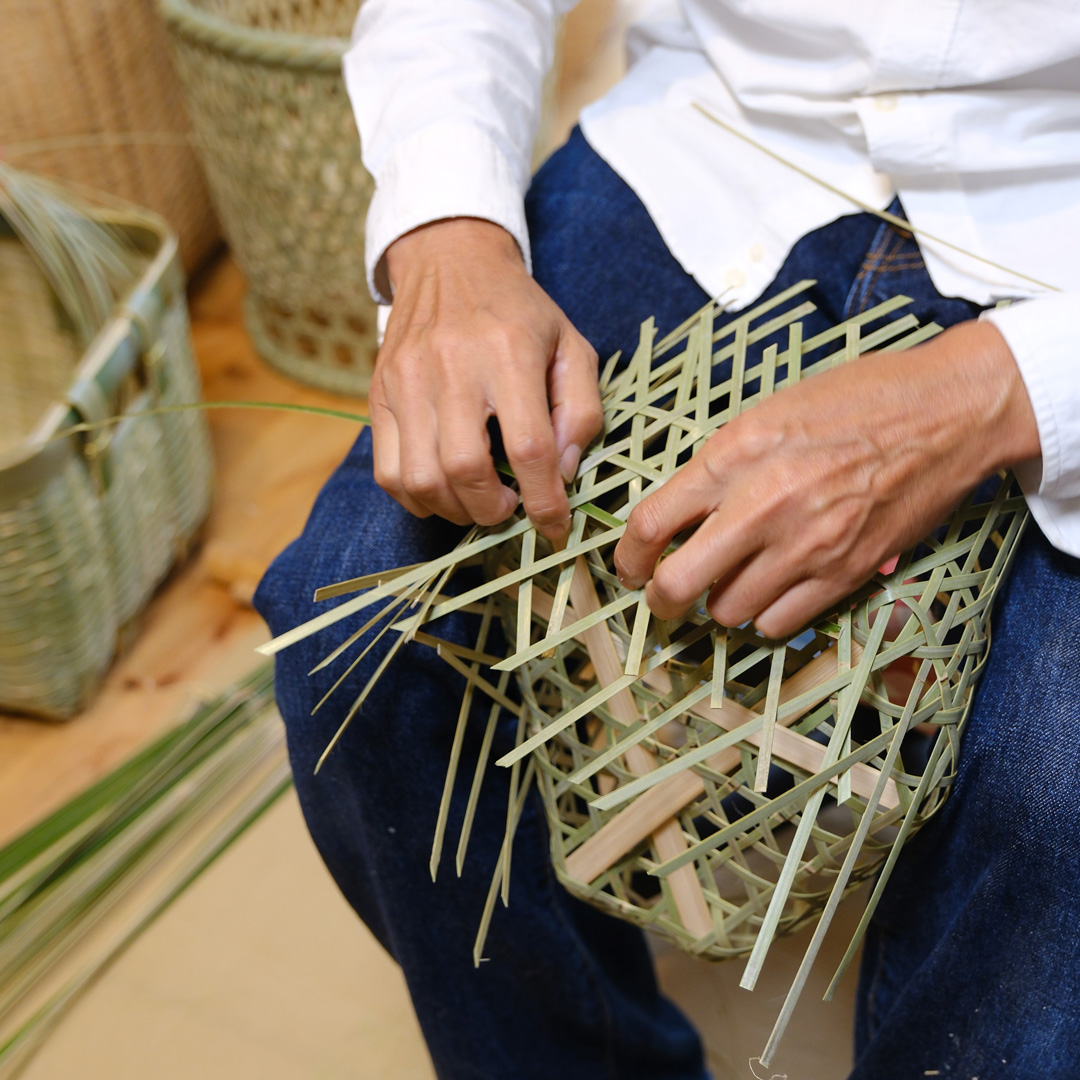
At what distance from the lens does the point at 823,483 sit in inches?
19.1

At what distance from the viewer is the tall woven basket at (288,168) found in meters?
1.28

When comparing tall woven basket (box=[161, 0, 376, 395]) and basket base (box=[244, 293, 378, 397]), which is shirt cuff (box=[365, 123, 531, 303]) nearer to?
tall woven basket (box=[161, 0, 376, 395])

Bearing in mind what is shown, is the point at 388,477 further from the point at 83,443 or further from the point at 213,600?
the point at 213,600

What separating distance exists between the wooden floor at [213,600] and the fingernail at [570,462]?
76cm

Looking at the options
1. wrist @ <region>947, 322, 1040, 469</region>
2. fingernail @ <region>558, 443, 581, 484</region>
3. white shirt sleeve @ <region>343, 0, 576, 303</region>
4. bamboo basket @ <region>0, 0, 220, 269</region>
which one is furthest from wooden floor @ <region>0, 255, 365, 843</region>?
wrist @ <region>947, 322, 1040, 469</region>

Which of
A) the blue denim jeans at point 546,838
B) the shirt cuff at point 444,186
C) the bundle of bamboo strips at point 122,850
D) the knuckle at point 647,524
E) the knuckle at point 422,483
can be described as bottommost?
the bundle of bamboo strips at point 122,850

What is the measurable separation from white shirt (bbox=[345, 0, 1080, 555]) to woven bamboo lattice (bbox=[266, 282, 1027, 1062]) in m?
0.09

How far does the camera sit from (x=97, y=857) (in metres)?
1.01

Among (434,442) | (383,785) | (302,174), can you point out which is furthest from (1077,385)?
(302,174)

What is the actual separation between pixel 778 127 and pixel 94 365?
0.70m

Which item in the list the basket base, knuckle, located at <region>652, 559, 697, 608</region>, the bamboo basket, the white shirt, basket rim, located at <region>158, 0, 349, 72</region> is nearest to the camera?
knuckle, located at <region>652, 559, 697, 608</region>

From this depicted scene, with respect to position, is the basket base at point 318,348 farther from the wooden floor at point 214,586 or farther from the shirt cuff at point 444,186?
the shirt cuff at point 444,186

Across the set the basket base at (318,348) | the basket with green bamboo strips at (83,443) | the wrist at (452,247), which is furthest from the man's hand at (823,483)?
the basket base at (318,348)

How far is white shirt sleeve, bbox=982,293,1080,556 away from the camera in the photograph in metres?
0.50
